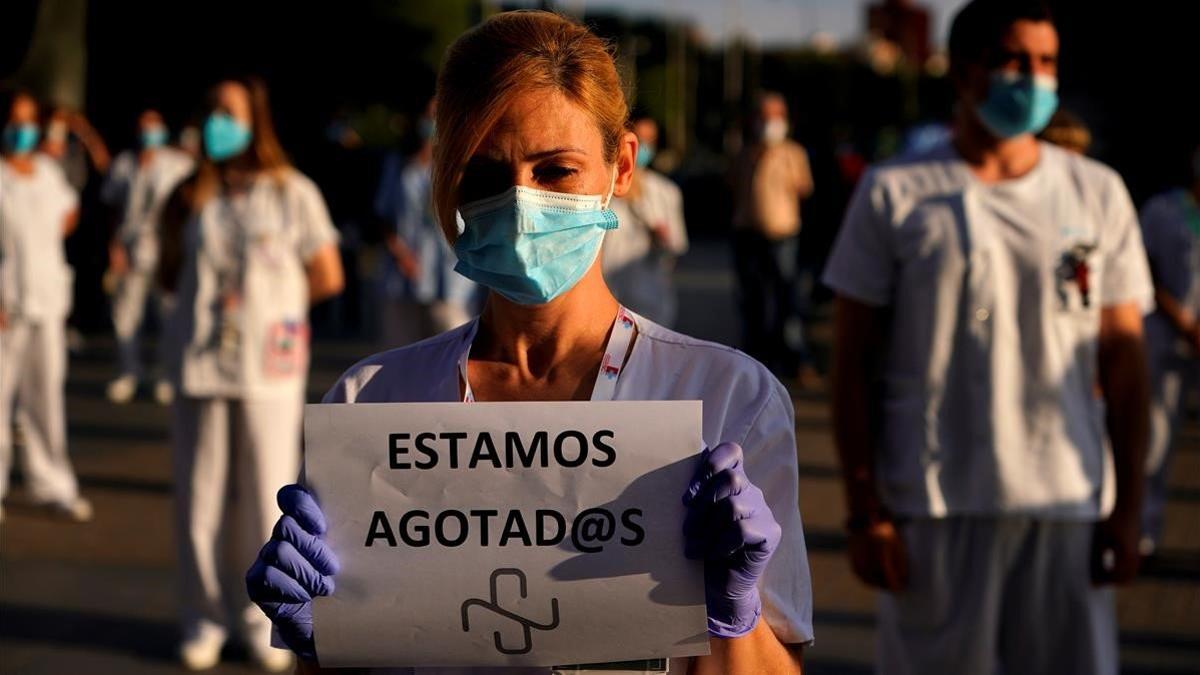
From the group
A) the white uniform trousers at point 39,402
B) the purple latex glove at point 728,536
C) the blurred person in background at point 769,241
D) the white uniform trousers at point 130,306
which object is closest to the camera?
the purple latex glove at point 728,536

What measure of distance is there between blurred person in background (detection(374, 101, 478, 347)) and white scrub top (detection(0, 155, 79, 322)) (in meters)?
1.95

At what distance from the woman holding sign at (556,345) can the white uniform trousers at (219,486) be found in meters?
4.39

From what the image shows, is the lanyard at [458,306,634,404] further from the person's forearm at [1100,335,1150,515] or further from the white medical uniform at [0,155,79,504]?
the white medical uniform at [0,155,79,504]

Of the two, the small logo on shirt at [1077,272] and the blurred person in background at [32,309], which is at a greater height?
the small logo on shirt at [1077,272]

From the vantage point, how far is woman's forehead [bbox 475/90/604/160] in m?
2.41

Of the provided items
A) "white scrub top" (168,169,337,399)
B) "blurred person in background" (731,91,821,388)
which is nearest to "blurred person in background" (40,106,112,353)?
"white scrub top" (168,169,337,399)

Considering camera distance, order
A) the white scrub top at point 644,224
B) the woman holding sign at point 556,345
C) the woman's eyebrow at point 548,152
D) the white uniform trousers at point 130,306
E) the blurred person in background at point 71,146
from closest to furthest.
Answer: the woman holding sign at point 556,345, the woman's eyebrow at point 548,152, the white scrub top at point 644,224, the blurred person in background at point 71,146, the white uniform trousers at point 130,306

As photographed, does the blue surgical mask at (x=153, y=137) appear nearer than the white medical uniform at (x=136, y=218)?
No

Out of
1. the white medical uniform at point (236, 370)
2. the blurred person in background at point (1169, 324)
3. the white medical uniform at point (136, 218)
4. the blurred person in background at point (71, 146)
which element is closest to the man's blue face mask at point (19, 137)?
the blurred person in background at point (71, 146)

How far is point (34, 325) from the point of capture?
9531 mm

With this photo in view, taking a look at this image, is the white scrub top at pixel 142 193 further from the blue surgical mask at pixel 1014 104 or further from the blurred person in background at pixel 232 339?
the blue surgical mask at pixel 1014 104

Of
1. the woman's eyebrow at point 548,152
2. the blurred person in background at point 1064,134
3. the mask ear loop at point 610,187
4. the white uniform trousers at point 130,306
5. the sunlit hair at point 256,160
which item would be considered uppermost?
the woman's eyebrow at point 548,152

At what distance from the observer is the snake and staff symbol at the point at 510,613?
2348 millimetres

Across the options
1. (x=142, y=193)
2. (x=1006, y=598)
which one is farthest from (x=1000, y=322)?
(x=142, y=193)
